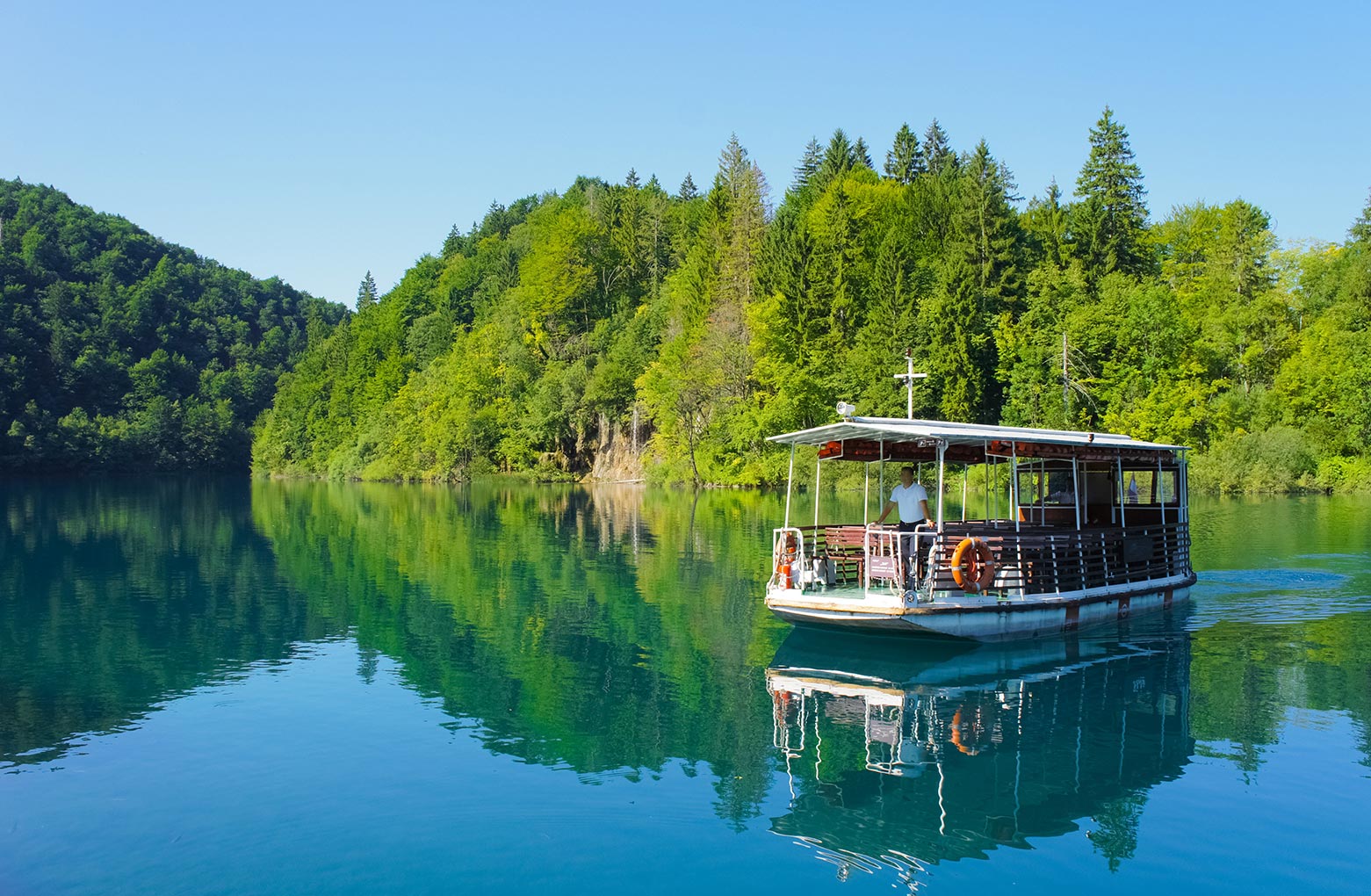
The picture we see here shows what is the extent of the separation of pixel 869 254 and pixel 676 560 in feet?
165

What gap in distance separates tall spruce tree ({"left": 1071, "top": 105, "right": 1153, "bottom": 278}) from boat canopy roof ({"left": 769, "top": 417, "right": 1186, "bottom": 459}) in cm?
5221

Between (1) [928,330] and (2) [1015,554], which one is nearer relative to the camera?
(2) [1015,554]

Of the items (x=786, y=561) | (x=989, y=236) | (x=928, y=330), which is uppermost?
(x=989, y=236)

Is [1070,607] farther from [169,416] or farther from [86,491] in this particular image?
[169,416]

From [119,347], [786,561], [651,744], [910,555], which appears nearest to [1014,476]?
[910,555]

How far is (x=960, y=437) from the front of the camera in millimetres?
17828

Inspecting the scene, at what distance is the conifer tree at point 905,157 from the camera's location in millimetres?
93875

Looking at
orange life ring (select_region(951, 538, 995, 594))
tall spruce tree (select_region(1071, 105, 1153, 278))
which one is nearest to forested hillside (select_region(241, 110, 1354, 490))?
tall spruce tree (select_region(1071, 105, 1153, 278))

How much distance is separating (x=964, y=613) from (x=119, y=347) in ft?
466

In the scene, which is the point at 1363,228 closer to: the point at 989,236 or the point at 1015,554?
the point at 989,236

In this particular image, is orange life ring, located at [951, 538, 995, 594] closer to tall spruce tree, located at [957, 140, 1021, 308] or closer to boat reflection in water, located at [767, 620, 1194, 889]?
A: boat reflection in water, located at [767, 620, 1194, 889]

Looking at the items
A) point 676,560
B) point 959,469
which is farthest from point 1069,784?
point 959,469

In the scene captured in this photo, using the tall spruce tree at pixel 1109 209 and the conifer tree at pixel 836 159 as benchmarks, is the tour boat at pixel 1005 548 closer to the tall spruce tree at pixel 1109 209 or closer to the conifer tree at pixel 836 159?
the tall spruce tree at pixel 1109 209

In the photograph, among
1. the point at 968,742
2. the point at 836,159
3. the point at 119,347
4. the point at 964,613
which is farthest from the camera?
the point at 119,347
